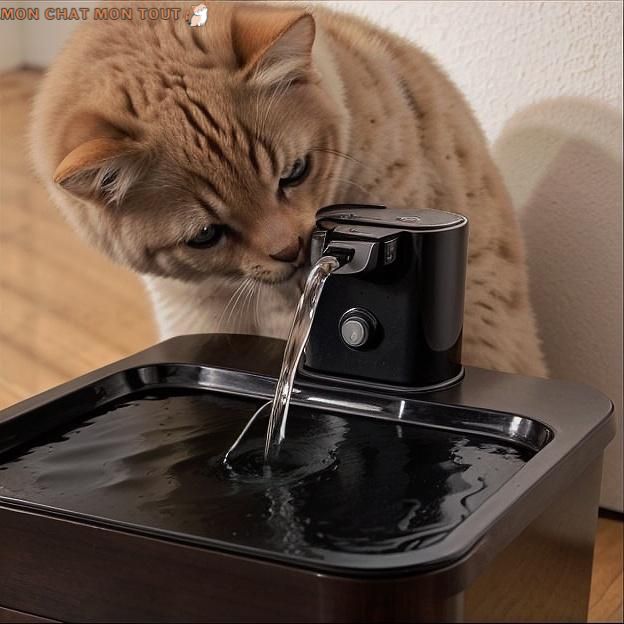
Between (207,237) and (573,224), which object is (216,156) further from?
(573,224)

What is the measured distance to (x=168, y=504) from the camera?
2.81 ft

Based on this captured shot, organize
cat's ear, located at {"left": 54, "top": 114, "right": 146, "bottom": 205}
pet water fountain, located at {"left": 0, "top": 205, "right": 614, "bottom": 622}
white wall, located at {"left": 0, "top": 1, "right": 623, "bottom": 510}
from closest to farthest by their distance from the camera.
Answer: pet water fountain, located at {"left": 0, "top": 205, "right": 614, "bottom": 622} < cat's ear, located at {"left": 54, "top": 114, "right": 146, "bottom": 205} < white wall, located at {"left": 0, "top": 1, "right": 623, "bottom": 510}

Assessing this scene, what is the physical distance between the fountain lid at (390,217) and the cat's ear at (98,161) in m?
0.21

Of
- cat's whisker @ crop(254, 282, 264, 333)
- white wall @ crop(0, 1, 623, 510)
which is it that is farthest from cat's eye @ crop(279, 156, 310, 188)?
white wall @ crop(0, 1, 623, 510)

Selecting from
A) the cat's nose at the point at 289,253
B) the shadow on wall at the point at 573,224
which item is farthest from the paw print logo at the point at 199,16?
the shadow on wall at the point at 573,224

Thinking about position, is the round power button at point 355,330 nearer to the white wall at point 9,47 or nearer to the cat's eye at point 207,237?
the cat's eye at point 207,237

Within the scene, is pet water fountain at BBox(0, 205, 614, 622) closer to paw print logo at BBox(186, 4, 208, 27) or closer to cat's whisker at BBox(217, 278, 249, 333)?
cat's whisker at BBox(217, 278, 249, 333)

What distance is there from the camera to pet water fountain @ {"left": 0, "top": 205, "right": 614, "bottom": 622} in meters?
0.77

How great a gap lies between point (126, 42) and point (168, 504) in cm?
61

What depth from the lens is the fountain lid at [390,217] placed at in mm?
1070

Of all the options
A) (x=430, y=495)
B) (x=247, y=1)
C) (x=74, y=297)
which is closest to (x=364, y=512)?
(x=430, y=495)

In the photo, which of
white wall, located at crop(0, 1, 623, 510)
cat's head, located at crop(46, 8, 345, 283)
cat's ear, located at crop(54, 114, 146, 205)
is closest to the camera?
cat's ear, located at crop(54, 114, 146, 205)

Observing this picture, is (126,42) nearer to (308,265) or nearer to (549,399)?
(308,265)

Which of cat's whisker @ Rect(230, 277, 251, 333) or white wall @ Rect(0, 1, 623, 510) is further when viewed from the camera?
white wall @ Rect(0, 1, 623, 510)
